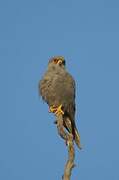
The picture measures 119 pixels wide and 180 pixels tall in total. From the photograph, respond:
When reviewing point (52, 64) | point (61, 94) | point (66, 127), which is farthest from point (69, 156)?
point (52, 64)

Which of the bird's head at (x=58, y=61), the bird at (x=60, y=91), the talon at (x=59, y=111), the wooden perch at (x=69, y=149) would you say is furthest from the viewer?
the bird's head at (x=58, y=61)

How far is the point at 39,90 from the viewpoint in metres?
7.49

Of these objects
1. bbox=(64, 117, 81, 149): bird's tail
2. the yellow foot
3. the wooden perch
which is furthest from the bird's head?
the wooden perch

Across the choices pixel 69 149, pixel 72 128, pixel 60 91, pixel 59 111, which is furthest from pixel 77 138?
pixel 60 91

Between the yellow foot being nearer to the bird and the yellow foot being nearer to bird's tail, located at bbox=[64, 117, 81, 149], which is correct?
the bird

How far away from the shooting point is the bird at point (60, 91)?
718 centimetres

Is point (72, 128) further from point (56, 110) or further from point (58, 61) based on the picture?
point (58, 61)

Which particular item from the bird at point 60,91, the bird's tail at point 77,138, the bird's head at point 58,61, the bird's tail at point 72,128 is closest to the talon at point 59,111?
the bird at point 60,91

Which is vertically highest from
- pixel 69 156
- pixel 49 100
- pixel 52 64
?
pixel 52 64

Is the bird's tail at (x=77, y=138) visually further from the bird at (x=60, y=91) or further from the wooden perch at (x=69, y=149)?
the wooden perch at (x=69, y=149)

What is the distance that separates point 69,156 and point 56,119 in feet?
2.18

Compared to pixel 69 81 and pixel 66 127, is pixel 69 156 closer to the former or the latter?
pixel 66 127

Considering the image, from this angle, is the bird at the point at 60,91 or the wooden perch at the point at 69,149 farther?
the bird at the point at 60,91

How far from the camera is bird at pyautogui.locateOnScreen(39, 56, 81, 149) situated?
718 centimetres
